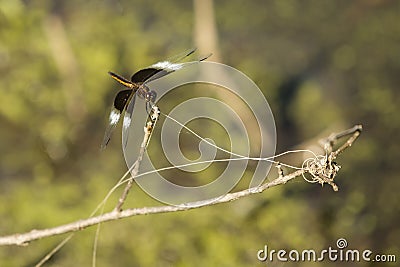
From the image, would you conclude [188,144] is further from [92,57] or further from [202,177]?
[92,57]

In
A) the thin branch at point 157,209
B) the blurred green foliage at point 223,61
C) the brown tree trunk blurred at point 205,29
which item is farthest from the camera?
the brown tree trunk blurred at point 205,29

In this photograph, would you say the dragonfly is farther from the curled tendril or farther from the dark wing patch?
the curled tendril

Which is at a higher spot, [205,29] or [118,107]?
[205,29]

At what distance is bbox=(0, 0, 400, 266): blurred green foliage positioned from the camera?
1641mm

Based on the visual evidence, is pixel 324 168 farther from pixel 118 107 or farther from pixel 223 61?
pixel 223 61

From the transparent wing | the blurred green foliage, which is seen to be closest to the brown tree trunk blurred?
the blurred green foliage

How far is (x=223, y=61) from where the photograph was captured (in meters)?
2.41

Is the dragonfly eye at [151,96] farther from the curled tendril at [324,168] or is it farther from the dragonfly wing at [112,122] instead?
the curled tendril at [324,168]

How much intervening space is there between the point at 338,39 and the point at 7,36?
1.54 m

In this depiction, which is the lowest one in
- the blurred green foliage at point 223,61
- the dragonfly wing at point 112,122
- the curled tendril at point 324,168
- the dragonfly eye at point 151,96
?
the curled tendril at point 324,168

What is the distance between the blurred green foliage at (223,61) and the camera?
1641 millimetres

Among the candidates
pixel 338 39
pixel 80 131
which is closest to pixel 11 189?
pixel 80 131

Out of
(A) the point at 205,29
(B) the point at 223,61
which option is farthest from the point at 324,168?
(A) the point at 205,29

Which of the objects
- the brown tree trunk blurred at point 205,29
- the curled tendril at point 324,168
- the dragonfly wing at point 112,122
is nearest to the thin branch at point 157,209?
the curled tendril at point 324,168
